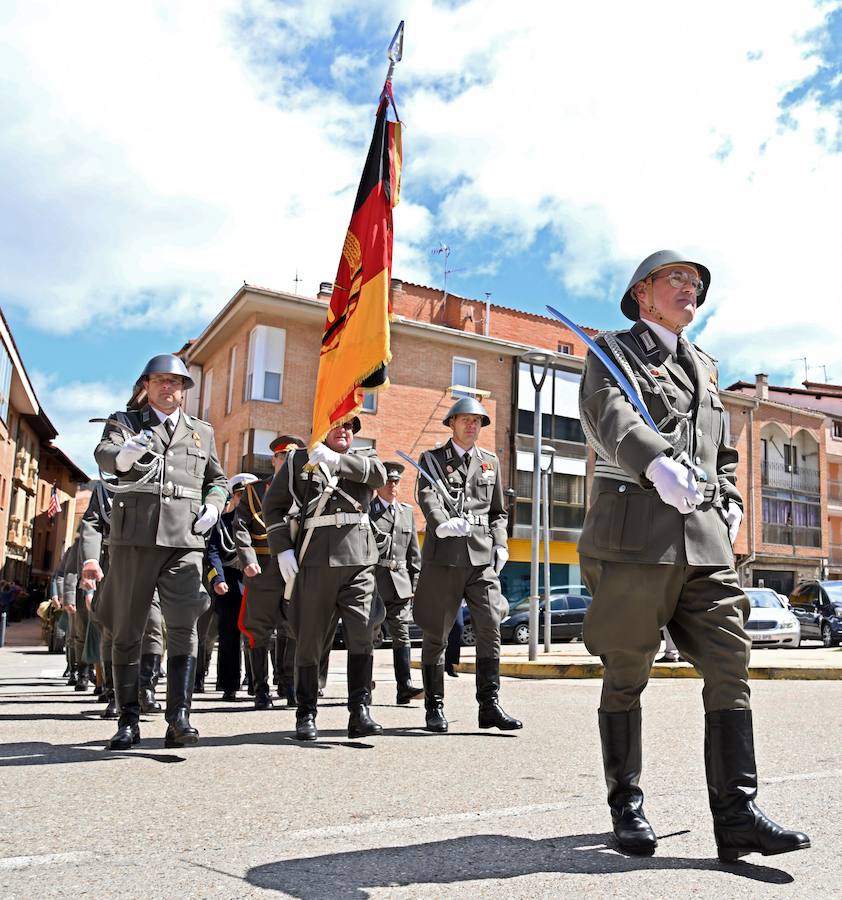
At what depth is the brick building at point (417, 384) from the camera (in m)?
36.3

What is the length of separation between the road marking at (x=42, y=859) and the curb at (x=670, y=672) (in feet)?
34.2

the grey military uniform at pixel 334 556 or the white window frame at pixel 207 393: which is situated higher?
the white window frame at pixel 207 393

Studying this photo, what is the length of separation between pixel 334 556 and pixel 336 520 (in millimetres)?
246

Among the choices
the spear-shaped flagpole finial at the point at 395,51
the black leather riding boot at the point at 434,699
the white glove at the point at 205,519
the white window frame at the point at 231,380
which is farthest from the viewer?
the white window frame at the point at 231,380

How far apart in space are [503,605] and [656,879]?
13.9ft

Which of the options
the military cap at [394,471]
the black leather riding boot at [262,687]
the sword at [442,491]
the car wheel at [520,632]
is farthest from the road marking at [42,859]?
the car wheel at [520,632]

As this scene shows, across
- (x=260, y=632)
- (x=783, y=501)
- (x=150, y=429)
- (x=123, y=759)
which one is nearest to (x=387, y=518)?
(x=260, y=632)

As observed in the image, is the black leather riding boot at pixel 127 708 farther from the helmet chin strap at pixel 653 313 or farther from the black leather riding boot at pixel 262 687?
the helmet chin strap at pixel 653 313

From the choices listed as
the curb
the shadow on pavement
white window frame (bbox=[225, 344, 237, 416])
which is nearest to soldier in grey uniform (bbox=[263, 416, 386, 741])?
the shadow on pavement

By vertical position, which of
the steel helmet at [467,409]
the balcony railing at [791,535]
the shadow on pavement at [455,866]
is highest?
the balcony railing at [791,535]

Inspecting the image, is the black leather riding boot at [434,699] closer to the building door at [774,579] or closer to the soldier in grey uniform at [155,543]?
the soldier in grey uniform at [155,543]

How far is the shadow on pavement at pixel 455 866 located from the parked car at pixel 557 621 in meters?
23.6

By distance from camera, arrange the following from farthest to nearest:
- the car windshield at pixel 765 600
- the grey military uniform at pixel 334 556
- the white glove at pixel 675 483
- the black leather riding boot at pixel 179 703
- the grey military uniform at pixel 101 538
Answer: the car windshield at pixel 765 600
the grey military uniform at pixel 101 538
the grey military uniform at pixel 334 556
the black leather riding boot at pixel 179 703
the white glove at pixel 675 483

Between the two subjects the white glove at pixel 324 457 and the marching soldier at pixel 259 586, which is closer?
the white glove at pixel 324 457
